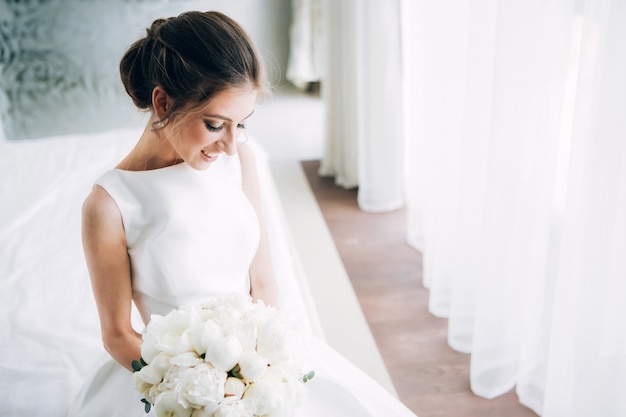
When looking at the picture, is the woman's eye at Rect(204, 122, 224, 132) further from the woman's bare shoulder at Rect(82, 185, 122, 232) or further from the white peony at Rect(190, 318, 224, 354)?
the white peony at Rect(190, 318, 224, 354)

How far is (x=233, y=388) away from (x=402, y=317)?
1.73 metres

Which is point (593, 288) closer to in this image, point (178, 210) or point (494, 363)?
point (494, 363)

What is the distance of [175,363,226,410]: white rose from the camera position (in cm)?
91

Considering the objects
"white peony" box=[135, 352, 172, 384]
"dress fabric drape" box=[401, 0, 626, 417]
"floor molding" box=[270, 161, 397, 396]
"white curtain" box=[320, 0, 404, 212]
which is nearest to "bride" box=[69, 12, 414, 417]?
"white peony" box=[135, 352, 172, 384]

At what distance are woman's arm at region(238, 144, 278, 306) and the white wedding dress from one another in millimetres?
85

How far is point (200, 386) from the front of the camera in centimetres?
91

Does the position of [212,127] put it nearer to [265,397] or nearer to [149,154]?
[149,154]

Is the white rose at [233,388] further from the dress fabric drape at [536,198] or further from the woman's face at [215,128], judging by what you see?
the dress fabric drape at [536,198]

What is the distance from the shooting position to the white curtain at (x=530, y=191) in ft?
5.28

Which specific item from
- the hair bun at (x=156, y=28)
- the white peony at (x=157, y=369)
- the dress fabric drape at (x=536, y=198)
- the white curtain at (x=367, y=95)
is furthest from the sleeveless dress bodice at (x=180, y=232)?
the white curtain at (x=367, y=95)

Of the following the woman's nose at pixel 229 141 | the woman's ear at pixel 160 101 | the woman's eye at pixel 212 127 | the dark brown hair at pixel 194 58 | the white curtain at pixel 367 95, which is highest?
the dark brown hair at pixel 194 58

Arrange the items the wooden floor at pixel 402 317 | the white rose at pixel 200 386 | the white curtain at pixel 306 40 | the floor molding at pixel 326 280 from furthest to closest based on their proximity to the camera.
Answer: the white curtain at pixel 306 40 → the floor molding at pixel 326 280 → the wooden floor at pixel 402 317 → the white rose at pixel 200 386

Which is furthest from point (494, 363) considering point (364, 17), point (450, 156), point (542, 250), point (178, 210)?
point (364, 17)

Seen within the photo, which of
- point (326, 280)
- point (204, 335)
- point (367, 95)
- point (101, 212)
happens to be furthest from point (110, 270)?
point (367, 95)
